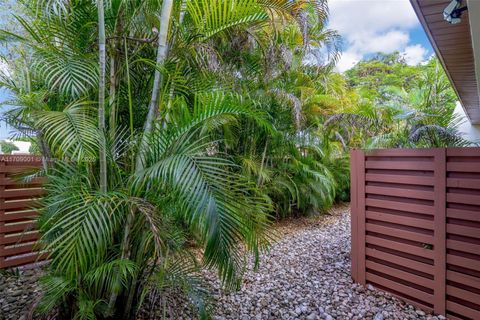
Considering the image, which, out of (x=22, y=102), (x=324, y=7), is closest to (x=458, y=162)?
(x=324, y=7)

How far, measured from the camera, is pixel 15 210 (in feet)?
9.98

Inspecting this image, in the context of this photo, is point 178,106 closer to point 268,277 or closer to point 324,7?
point 268,277

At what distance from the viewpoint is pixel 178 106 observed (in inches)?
77.5

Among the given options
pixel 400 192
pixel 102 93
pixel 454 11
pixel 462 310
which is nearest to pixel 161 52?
pixel 102 93

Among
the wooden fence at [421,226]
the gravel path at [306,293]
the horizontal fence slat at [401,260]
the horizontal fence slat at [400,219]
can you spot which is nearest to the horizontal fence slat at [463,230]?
the wooden fence at [421,226]

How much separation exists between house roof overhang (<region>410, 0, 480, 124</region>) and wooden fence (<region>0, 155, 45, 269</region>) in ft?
11.6

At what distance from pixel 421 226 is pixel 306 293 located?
1.12 m

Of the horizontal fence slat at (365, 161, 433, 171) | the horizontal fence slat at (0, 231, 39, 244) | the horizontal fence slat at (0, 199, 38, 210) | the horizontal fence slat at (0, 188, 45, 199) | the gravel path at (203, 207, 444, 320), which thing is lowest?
the gravel path at (203, 207, 444, 320)

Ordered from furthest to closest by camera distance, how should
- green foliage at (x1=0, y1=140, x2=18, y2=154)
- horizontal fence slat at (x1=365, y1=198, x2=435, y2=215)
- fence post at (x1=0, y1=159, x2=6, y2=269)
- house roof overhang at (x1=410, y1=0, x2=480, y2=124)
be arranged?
green foliage at (x1=0, y1=140, x2=18, y2=154)
fence post at (x1=0, y1=159, x2=6, y2=269)
horizontal fence slat at (x1=365, y1=198, x2=435, y2=215)
house roof overhang at (x1=410, y1=0, x2=480, y2=124)

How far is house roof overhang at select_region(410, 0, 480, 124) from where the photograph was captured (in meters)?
1.68

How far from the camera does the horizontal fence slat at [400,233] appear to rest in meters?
2.30

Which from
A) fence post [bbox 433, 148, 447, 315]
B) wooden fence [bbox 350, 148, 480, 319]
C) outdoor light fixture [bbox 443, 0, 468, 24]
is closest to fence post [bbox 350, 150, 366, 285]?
wooden fence [bbox 350, 148, 480, 319]

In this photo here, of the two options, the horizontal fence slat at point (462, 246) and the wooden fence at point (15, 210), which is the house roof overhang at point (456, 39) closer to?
the horizontal fence slat at point (462, 246)

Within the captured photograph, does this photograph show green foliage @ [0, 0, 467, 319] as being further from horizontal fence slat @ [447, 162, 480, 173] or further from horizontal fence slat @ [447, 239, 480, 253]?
horizontal fence slat @ [447, 239, 480, 253]
